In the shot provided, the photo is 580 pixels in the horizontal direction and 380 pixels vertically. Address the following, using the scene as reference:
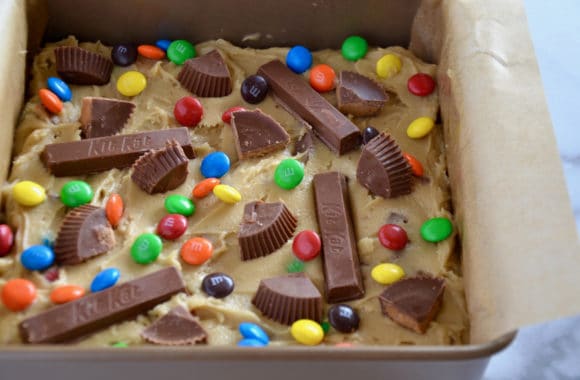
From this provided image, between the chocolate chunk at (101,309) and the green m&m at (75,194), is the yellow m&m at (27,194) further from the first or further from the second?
the chocolate chunk at (101,309)

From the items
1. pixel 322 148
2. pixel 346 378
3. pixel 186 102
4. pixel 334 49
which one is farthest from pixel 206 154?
pixel 346 378

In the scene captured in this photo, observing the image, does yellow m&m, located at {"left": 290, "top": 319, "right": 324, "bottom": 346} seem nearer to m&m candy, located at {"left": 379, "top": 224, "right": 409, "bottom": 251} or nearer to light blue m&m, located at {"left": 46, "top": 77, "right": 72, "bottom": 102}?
m&m candy, located at {"left": 379, "top": 224, "right": 409, "bottom": 251}

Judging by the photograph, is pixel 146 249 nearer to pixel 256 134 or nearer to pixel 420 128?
pixel 256 134

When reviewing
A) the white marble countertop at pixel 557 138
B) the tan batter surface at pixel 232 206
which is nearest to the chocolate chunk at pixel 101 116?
the tan batter surface at pixel 232 206

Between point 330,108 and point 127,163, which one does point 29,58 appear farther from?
point 330,108

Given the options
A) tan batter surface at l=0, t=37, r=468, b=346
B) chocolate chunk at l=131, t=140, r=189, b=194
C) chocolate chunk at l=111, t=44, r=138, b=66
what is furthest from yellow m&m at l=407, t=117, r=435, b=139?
chocolate chunk at l=111, t=44, r=138, b=66
